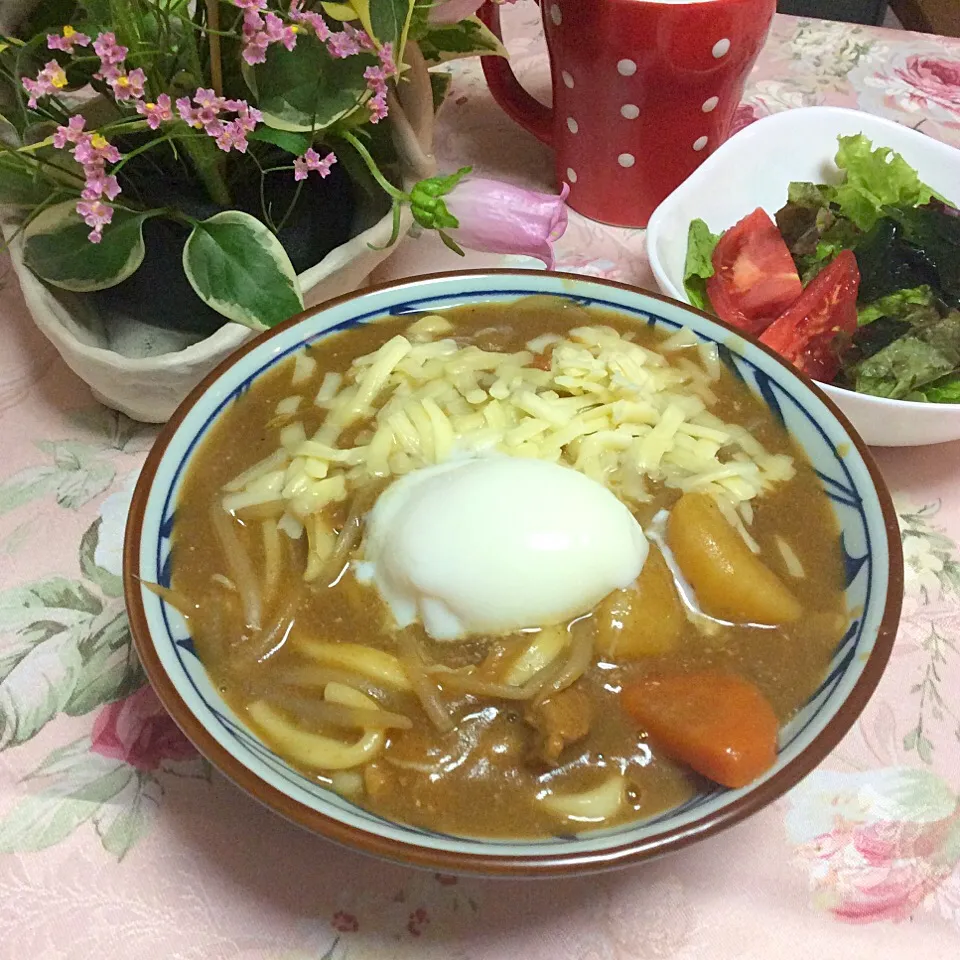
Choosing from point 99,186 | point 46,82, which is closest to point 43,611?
point 99,186

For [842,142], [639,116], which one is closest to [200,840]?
[639,116]

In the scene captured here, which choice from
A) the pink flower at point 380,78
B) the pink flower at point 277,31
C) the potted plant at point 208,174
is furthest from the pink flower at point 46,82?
the pink flower at point 380,78

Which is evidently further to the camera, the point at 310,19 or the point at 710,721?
the point at 310,19

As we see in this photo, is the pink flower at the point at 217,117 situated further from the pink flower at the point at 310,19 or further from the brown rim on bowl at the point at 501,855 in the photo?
the brown rim on bowl at the point at 501,855

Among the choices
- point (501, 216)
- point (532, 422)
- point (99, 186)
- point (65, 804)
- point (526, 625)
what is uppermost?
point (99, 186)

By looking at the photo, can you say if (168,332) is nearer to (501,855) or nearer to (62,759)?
(62,759)

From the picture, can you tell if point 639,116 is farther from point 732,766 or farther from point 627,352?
point 732,766
